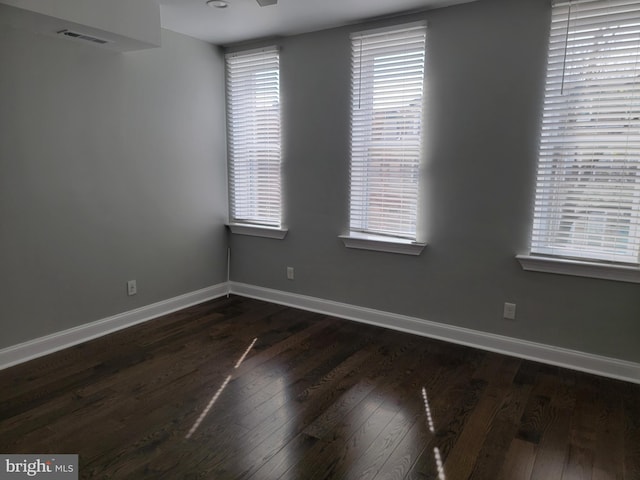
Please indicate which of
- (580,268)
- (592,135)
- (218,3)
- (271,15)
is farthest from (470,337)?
(218,3)

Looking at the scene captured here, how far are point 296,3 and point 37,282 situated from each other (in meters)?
2.68

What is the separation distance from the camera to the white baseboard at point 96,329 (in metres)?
2.97

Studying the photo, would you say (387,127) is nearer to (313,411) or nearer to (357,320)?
(357,320)

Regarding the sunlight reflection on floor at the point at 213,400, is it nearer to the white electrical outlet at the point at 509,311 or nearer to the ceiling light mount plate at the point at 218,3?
the white electrical outlet at the point at 509,311

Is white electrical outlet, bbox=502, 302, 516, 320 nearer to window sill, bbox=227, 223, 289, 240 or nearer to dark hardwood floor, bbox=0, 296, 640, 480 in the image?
dark hardwood floor, bbox=0, 296, 640, 480

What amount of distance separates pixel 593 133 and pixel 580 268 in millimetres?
868

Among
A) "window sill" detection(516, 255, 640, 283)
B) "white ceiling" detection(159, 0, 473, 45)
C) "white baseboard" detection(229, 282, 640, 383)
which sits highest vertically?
"white ceiling" detection(159, 0, 473, 45)

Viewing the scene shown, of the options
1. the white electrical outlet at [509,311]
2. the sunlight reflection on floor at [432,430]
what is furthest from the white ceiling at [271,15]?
the sunlight reflection on floor at [432,430]

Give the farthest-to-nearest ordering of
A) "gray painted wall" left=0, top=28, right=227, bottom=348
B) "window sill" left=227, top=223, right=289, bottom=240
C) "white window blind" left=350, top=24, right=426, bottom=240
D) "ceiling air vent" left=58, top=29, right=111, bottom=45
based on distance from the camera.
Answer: "window sill" left=227, top=223, right=289, bottom=240 → "white window blind" left=350, top=24, right=426, bottom=240 → "gray painted wall" left=0, top=28, right=227, bottom=348 → "ceiling air vent" left=58, top=29, right=111, bottom=45

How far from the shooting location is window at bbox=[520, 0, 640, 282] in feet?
8.64

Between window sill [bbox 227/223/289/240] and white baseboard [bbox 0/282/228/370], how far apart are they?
64cm

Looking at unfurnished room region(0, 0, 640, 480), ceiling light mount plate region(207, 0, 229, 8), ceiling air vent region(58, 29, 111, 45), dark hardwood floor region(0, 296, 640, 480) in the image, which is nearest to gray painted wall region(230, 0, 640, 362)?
unfurnished room region(0, 0, 640, 480)

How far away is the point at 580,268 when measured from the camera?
2867mm

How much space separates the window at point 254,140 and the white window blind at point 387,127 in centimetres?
86
